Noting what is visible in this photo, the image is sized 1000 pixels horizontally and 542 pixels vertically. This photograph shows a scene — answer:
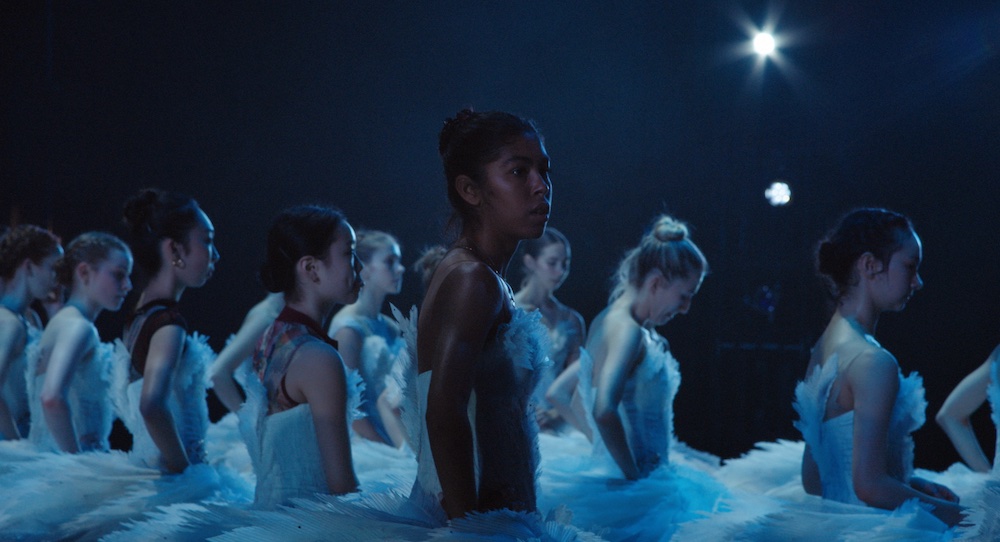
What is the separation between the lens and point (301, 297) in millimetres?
2268

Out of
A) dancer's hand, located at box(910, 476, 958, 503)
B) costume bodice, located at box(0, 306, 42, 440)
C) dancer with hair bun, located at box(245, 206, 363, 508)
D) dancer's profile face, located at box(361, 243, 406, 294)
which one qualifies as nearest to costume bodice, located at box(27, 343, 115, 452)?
costume bodice, located at box(0, 306, 42, 440)

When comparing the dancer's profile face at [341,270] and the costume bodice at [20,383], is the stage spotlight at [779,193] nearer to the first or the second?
the dancer's profile face at [341,270]

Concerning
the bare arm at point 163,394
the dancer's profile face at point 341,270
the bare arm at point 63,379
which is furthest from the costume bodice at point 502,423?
the bare arm at point 63,379

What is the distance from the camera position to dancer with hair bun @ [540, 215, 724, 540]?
295cm

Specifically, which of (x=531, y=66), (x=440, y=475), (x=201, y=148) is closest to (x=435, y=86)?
(x=531, y=66)

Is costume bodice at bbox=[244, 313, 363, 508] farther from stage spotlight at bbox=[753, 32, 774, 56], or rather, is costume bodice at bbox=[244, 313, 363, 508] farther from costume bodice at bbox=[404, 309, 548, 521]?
stage spotlight at bbox=[753, 32, 774, 56]

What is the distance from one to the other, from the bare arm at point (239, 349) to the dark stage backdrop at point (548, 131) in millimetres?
1318

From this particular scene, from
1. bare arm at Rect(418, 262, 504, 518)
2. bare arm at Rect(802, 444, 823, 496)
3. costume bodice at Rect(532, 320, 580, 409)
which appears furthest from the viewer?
costume bodice at Rect(532, 320, 580, 409)

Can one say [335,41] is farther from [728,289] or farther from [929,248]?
[929,248]

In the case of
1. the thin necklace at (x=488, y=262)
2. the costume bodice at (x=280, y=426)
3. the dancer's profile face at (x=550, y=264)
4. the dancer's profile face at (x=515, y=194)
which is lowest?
the costume bodice at (x=280, y=426)

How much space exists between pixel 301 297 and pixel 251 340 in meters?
2.25

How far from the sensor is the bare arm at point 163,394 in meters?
2.67

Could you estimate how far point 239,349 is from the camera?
4.42m

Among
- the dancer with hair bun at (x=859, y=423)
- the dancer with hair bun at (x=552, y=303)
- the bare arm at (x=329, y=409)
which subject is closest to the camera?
the bare arm at (x=329, y=409)
